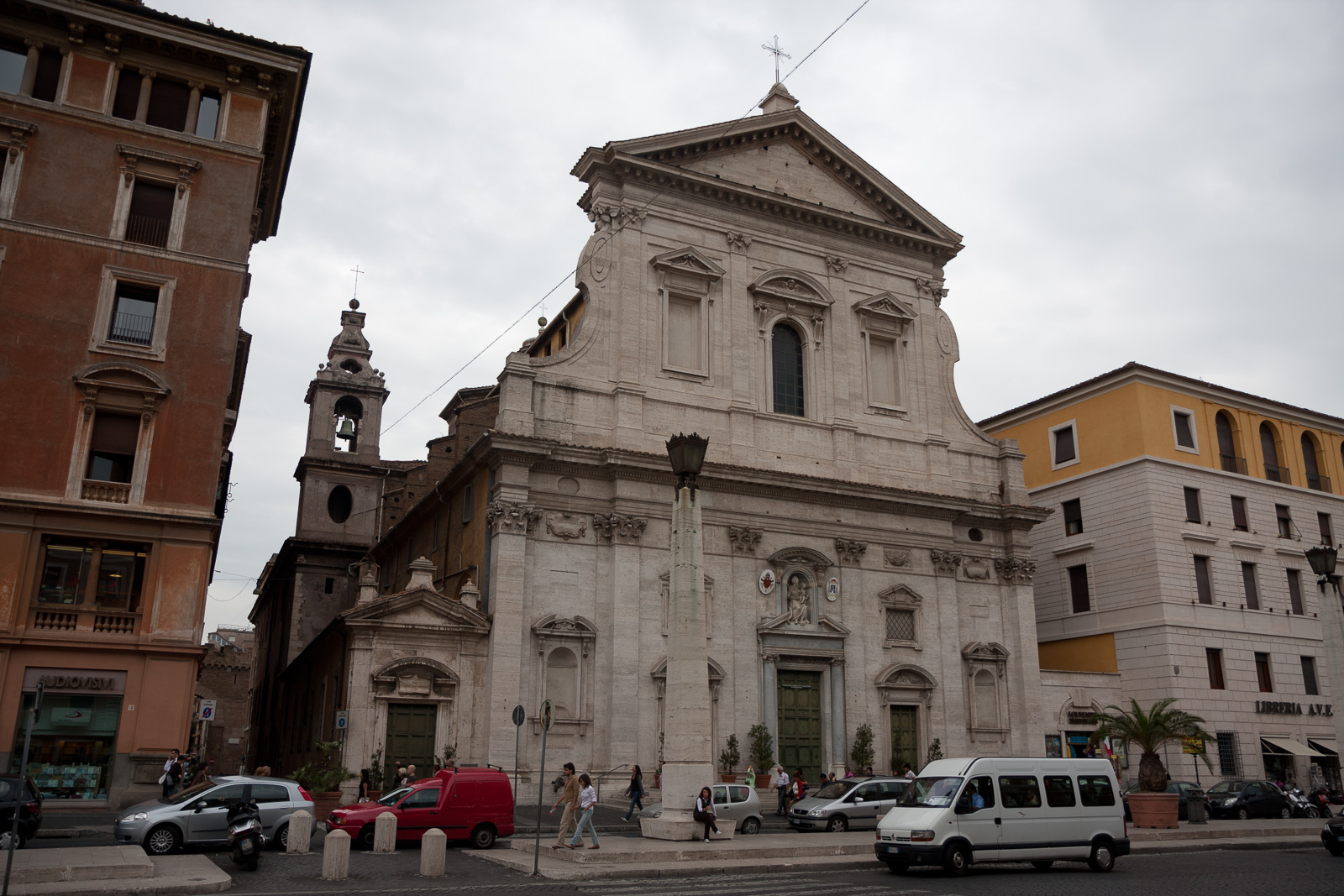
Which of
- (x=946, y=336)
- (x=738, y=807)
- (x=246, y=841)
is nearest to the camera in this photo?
(x=246, y=841)

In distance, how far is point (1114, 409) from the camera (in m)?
40.6

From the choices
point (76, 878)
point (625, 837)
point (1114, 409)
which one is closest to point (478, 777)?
point (625, 837)

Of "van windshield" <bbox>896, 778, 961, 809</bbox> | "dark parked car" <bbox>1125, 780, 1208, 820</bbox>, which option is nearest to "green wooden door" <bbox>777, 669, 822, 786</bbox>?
"dark parked car" <bbox>1125, 780, 1208, 820</bbox>

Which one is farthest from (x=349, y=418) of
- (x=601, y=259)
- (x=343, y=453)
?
(x=601, y=259)

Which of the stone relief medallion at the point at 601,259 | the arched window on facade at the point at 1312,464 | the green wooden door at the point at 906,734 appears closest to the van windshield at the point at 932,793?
the green wooden door at the point at 906,734

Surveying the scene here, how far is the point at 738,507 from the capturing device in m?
31.9

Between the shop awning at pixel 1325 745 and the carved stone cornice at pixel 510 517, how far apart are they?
101 ft

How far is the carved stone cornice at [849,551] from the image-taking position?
33.0m

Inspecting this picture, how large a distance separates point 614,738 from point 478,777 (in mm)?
8522

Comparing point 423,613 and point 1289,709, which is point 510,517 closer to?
point 423,613

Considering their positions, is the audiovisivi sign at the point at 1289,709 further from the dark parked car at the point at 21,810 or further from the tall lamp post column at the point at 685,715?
the dark parked car at the point at 21,810

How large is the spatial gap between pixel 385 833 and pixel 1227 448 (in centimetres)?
3649

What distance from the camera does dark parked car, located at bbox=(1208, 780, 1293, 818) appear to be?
31.5 meters

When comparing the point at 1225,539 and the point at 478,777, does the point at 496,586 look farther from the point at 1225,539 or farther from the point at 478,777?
the point at 1225,539
